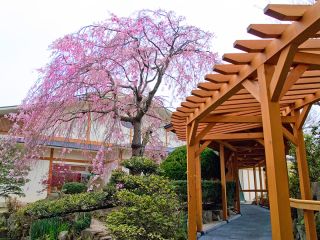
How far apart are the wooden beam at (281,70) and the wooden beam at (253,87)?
0.34 meters

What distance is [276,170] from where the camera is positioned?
8.69 feet

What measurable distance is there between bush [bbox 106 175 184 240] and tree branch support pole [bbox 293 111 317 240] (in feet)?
7.32

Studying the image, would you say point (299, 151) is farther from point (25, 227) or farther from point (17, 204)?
point (17, 204)

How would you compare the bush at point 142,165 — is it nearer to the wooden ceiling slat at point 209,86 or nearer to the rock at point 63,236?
the rock at point 63,236

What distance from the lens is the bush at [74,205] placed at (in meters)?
7.21

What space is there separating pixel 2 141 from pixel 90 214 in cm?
413

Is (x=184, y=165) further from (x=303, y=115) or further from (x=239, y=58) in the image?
(x=239, y=58)

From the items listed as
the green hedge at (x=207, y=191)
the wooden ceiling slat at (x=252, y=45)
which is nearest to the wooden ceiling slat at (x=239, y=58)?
the wooden ceiling slat at (x=252, y=45)

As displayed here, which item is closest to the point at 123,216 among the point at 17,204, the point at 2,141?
the point at 2,141

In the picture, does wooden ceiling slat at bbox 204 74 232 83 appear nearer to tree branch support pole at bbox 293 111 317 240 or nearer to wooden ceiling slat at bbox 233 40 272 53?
wooden ceiling slat at bbox 233 40 272 53

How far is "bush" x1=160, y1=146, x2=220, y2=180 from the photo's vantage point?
9.09m

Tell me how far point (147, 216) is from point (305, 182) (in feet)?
8.79

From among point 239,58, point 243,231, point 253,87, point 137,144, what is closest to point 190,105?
point 253,87

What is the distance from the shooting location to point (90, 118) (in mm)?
8742
